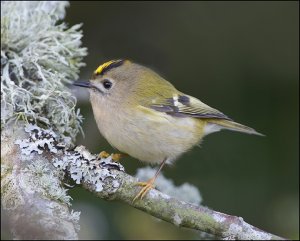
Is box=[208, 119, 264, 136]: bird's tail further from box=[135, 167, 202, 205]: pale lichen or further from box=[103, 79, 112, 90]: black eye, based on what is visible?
box=[103, 79, 112, 90]: black eye

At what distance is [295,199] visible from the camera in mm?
3557

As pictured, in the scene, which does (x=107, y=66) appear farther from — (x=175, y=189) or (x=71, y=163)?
(x=71, y=163)

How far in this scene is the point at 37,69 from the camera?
9.77 feet

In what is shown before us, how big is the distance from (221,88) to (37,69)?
1.52 metres

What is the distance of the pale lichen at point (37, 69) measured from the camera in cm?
280

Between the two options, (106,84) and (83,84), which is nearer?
(83,84)

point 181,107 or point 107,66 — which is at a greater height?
point 107,66

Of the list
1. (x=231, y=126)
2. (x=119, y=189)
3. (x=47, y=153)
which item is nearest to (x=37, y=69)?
(x=47, y=153)

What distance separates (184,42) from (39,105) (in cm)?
183

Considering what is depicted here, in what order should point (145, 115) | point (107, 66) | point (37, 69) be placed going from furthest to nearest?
point (107, 66) → point (145, 115) → point (37, 69)

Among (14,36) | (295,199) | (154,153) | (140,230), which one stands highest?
(14,36)

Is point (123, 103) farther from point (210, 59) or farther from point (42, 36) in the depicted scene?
point (210, 59)

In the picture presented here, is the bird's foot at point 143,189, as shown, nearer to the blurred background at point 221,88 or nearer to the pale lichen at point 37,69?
the pale lichen at point 37,69

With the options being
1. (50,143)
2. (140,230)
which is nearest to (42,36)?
(50,143)
